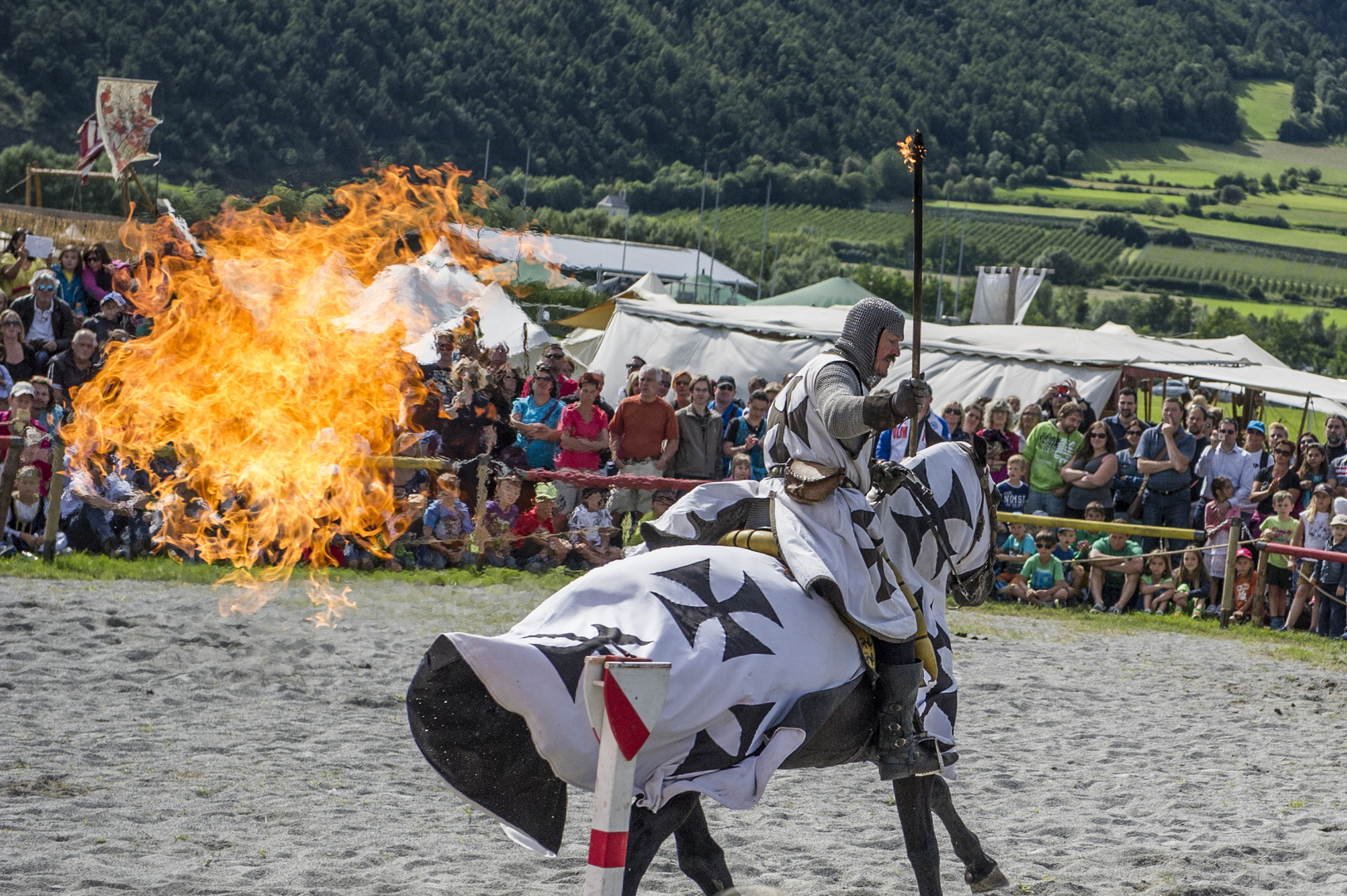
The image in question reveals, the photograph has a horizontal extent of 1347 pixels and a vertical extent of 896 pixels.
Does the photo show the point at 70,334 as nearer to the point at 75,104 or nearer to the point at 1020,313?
the point at 1020,313

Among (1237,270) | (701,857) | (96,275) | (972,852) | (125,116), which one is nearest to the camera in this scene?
(701,857)

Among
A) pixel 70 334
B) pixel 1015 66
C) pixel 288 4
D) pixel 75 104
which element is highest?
pixel 1015 66

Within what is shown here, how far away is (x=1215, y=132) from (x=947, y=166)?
38.0 m

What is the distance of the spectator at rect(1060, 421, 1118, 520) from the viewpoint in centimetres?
1227

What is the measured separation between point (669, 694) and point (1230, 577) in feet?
30.7

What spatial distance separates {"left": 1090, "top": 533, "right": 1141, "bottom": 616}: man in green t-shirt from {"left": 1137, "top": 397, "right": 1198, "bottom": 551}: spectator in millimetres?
298

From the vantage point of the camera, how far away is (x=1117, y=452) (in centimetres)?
1259

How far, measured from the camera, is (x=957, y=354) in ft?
60.1

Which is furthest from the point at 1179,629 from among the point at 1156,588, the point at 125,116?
the point at 125,116

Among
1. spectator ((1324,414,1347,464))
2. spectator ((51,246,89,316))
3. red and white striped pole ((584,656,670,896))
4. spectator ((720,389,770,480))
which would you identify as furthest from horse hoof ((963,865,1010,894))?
spectator ((51,246,89,316))

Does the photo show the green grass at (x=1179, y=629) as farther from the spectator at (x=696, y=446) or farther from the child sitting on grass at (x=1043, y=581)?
the spectator at (x=696, y=446)

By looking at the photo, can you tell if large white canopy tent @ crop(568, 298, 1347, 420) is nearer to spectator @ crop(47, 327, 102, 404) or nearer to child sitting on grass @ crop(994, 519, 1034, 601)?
child sitting on grass @ crop(994, 519, 1034, 601)

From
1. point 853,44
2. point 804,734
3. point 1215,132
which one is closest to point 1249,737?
point 804,734

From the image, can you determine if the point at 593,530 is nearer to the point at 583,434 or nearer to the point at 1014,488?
the point at 583,434
